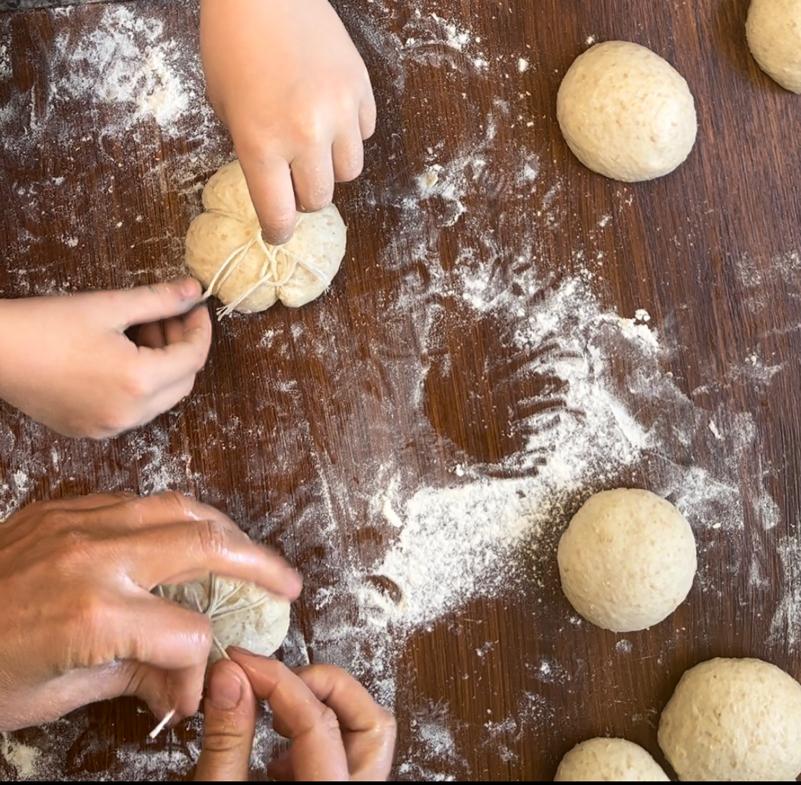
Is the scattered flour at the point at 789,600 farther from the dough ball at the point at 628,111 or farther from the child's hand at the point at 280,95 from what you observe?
the child's hand at the point at 280,95

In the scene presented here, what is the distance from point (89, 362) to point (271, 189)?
340 millimetres

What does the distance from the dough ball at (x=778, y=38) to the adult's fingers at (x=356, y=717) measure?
3.53ft

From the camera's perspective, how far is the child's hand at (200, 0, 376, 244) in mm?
1128

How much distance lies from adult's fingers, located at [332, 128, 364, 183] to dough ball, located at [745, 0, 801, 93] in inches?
24.9

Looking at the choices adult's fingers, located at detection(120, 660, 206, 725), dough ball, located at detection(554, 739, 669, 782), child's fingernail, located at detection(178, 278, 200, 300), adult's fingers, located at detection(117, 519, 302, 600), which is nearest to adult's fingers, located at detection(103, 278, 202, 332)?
child's fingernail, located at detection(178, 278, 200, 300)

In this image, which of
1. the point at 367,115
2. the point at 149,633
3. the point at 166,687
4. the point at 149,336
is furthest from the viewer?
the point at 149,336

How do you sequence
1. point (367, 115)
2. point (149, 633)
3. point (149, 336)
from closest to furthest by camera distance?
point (149, 633)
point (367, 115)
point (149, 336)

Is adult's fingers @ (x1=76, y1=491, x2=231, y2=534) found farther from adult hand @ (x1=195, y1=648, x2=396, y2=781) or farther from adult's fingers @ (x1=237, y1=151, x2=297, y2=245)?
adult's fingers @ (x1=237, y1=151, x2=297, y2=245)

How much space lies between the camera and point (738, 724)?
124cm

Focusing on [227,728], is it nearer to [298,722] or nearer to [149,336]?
[298,722]

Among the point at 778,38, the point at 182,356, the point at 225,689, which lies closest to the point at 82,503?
the point at 182,356

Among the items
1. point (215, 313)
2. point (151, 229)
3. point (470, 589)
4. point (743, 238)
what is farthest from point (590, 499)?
point (151, 229)

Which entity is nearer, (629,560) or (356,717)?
(356,717)

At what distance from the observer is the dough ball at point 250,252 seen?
1.29 metres
